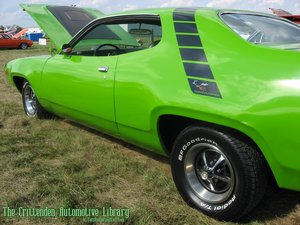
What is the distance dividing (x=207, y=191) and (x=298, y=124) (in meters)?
0.94

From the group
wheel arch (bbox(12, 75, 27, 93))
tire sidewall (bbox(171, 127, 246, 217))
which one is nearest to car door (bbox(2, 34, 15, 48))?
wheel arch (bbox(12, 75, 27, 93))

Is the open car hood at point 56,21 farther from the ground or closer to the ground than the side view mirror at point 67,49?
farther from the ground

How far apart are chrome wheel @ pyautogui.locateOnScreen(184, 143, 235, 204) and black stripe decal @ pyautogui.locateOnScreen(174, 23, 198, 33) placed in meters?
0.87

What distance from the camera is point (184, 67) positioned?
2.67m

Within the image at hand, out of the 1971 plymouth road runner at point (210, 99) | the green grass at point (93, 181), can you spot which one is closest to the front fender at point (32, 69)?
the green grass at point (93, 181)

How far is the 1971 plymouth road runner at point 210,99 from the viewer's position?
87.2 inches

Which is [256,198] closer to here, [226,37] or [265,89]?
[265,89]

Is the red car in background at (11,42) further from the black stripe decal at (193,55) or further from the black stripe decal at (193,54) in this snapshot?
the black stripe decal at (193,54)

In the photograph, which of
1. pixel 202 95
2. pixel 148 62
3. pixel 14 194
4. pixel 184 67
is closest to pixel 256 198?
pixel 202 95

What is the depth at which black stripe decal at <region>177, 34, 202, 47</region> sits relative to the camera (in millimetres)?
Result: 2684

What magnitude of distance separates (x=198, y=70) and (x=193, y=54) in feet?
0.51

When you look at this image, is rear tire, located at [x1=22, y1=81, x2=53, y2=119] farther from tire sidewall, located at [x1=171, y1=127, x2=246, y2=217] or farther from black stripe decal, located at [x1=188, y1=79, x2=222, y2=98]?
black stripe decal, located at [x1=188, y1=79, x2=222, y2=98]

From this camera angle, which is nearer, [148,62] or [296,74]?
[296,74]

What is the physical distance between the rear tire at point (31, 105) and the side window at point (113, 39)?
46.5 inches
